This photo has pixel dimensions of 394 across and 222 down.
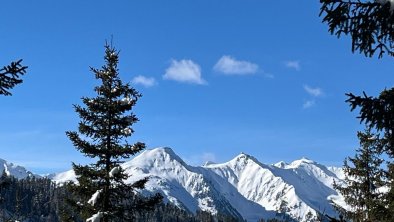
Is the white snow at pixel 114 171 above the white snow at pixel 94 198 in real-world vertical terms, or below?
above

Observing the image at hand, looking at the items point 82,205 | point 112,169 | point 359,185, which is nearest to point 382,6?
point 112,169

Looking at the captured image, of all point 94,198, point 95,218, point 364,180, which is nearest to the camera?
point 95,218

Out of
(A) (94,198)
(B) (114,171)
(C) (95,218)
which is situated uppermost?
(B) (114,171)

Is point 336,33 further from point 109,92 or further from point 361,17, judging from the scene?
point 109,92

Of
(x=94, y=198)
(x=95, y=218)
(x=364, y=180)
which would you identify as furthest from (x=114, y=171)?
(x=364, y=180)

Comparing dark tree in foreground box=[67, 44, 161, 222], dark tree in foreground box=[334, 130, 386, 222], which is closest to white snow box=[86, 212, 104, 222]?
dark tree in foreground box=[67, 44, 161, 222]

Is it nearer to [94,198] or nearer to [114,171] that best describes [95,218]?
[94,198]

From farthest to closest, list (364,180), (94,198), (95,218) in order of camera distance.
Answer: (364,180)
(94,198)
(95,218)

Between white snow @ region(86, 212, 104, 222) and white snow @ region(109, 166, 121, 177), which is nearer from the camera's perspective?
white snow @ region(86, 212, 104, 222)

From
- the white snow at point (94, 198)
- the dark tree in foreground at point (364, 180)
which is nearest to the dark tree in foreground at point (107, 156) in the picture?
the white snow at point (94, 198)

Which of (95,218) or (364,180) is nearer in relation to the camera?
(95,218)

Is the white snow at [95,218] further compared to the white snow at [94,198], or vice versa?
the white snow at [94,198]

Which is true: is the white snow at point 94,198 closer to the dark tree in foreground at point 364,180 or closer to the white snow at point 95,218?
the white snow at point 95,218

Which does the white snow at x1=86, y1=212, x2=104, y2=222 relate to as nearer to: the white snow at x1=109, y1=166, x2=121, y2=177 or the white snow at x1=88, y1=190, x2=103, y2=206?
the white snow at x1=88, y1=190, x2=103, y2=206
